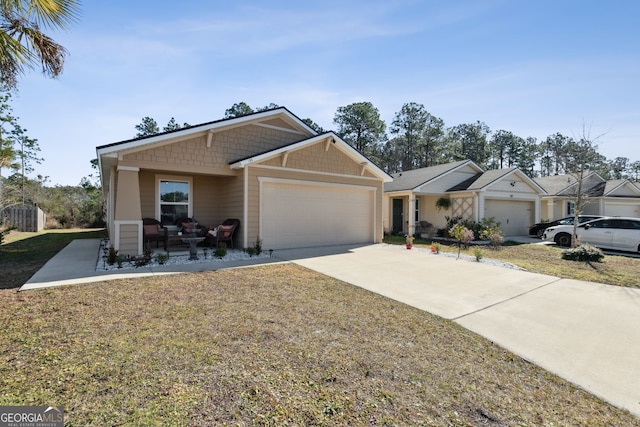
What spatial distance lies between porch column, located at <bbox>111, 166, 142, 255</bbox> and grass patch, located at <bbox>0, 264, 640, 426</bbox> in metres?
3.80

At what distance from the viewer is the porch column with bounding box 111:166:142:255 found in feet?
28.6

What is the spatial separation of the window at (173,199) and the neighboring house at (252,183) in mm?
34

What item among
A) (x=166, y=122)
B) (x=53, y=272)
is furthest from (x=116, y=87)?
(x=166, y=122)

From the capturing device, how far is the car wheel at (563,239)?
538 inches

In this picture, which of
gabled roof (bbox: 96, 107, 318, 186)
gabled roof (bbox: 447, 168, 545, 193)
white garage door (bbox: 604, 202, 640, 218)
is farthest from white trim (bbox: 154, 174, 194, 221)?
white garage door (bbox: 604, 202, 640, 218)

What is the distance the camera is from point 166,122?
1500 inches

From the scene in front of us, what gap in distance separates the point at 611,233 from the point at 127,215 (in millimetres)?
17502

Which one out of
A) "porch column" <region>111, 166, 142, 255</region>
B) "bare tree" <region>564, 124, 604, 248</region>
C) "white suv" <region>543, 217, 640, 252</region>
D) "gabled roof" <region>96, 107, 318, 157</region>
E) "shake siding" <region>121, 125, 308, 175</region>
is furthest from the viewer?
"bare tree" <region>564, 124, 604, 248</region>

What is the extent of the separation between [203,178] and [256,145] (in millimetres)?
2501

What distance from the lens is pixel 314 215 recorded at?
1209 cm

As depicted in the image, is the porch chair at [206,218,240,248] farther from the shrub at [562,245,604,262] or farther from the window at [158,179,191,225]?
the shrub at [562,245,604,262]

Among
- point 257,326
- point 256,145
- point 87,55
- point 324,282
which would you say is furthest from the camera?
point 256,145

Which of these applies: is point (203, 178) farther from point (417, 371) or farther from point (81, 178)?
point (81, 178)

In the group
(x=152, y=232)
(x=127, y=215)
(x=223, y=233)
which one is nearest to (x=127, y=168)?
(x=127, y=215)
